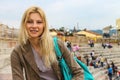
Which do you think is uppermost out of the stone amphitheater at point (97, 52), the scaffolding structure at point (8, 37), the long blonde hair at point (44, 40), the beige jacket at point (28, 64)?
the long blonde hair at point (44, 40)

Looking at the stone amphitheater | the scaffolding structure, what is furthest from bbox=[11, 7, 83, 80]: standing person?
the scaffolding structure

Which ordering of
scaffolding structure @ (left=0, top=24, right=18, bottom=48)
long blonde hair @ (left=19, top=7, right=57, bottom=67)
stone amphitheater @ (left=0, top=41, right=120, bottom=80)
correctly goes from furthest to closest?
scaffolding structure @ (left=0, top=24, right=18, bottom=48), stone amphitheater @ (left=0, top=41, right=120, bottom=80), long blonde hair @ (left=19, top=7, right=57, bottom=67)

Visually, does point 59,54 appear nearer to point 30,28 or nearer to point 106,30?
point 30,28

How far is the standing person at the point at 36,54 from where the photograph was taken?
2.67 metres

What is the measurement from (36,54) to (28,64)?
91 mm

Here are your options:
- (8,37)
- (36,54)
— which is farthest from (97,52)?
(36,54)

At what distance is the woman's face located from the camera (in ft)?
8.86

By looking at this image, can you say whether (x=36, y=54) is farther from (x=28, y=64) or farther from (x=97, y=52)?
(x=97, y=52)

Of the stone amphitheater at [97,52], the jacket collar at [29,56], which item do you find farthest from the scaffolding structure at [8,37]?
the jacket collar at [29,56]

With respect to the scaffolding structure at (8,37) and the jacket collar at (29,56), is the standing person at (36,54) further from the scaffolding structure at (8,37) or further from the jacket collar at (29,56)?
the scaffolding structure at (8,37)

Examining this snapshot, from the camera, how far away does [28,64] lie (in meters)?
2.69

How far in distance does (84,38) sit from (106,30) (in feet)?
36.8

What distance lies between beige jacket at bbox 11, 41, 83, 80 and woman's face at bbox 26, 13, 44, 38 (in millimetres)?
87

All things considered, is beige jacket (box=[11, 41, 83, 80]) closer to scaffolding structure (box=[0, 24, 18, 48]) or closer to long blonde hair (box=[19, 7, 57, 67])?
long blonde hair (box=[19, 7, 57, 67])
